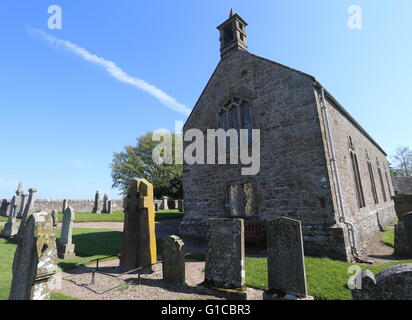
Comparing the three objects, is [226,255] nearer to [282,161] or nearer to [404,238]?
[282,161]

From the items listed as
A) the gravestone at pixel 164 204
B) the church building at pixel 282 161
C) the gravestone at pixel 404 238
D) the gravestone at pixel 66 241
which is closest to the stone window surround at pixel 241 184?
the church building at pixel 282 161

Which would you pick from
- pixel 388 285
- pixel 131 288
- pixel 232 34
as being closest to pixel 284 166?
pixel 388 285

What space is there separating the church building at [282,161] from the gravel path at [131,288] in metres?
4.76

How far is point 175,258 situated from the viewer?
20.6 feet

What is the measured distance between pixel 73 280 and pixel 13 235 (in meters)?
9.03

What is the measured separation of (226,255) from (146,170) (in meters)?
36.6

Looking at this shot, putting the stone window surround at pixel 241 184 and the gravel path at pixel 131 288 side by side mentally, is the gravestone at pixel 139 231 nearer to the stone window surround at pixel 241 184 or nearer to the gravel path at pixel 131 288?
the gravel path at pixel 131 288

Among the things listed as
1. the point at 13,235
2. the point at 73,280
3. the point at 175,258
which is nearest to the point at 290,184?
the point at 175,258

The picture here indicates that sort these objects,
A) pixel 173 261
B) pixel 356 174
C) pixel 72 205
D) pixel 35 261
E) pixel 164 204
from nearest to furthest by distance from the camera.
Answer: pixel 35 261, pixel 173 261, pixel 356 174, pixel 72 205, pixel 164 204

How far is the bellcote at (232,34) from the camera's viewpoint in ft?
44.9

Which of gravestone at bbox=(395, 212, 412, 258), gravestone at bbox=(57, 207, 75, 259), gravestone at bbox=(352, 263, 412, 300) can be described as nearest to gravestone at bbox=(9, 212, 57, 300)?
gravestone at bbox=(352, 263, 412, 300)

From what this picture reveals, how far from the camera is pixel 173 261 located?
6.31 metres
